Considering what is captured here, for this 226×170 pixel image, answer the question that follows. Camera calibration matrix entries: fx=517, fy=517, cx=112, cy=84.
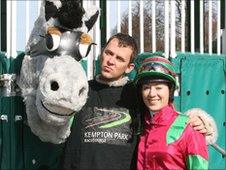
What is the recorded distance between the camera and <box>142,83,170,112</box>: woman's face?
86.4 inches

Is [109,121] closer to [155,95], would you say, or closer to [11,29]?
[155,95]

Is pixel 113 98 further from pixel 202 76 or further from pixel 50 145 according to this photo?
pixel 202 76

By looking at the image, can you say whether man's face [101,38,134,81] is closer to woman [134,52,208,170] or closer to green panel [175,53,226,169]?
woman [134,52,208,170]

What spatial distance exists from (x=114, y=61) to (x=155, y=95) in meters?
0.25

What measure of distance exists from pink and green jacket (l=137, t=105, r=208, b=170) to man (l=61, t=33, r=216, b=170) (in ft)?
0.31

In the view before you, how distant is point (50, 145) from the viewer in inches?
106

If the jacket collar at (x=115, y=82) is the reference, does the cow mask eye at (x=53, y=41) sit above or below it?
above

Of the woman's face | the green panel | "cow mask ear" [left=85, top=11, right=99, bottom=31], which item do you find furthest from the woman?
the green panel

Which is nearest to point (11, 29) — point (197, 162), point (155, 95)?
point (155, 95)

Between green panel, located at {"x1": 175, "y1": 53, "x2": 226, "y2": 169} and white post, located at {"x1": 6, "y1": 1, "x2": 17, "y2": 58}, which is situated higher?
white post, located at {"x1": 6, "y1": 1, "x2": 17, "y2": 58}

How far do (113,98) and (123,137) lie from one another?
185 millimetres

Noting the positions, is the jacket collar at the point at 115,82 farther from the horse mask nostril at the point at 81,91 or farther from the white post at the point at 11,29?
the white post at the point at 11,29

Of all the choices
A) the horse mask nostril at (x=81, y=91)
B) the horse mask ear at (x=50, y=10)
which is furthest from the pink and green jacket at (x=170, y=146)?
the horse mask ear at (x=50, y=10)

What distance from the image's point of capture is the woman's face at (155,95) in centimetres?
219
